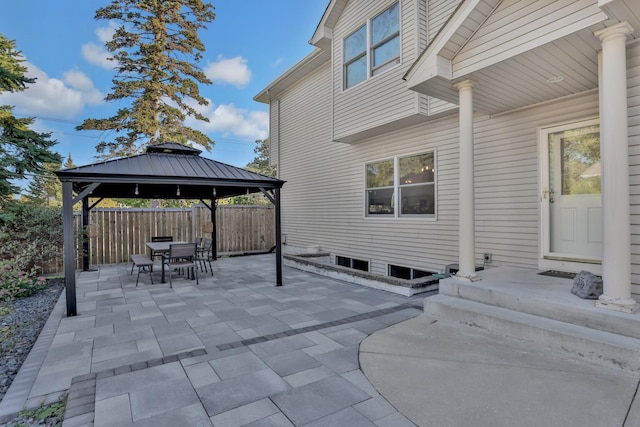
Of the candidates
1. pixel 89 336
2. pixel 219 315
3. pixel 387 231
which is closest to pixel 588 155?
pixel 387 231

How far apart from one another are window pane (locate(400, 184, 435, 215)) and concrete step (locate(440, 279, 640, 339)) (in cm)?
254

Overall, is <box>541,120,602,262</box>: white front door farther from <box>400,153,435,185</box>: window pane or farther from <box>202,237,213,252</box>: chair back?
<box>202,237,213,252</box>: chair back

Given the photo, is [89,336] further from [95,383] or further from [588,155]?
[588,155]

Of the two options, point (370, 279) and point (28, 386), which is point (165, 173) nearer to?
point (28, 386)

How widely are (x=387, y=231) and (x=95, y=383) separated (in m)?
6.03

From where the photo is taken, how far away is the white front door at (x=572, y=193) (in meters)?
4.38

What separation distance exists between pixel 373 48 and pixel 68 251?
22.1ft

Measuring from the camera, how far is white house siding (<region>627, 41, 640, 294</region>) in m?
3.35

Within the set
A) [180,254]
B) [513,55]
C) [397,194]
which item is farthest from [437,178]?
[180,254]

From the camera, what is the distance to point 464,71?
13.3ft

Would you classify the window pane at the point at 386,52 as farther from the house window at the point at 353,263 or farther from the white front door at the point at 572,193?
the house window at the point at 353,263

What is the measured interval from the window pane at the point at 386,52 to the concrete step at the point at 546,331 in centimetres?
493

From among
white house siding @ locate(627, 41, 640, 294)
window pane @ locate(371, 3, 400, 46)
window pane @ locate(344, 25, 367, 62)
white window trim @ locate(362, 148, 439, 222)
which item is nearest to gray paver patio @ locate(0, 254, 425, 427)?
white window trim @ locate(362, 148, 439, 222)

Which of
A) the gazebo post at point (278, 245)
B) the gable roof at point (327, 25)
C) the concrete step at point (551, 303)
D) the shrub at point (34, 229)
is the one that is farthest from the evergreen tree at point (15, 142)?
the concrete step at point (551, 303)
